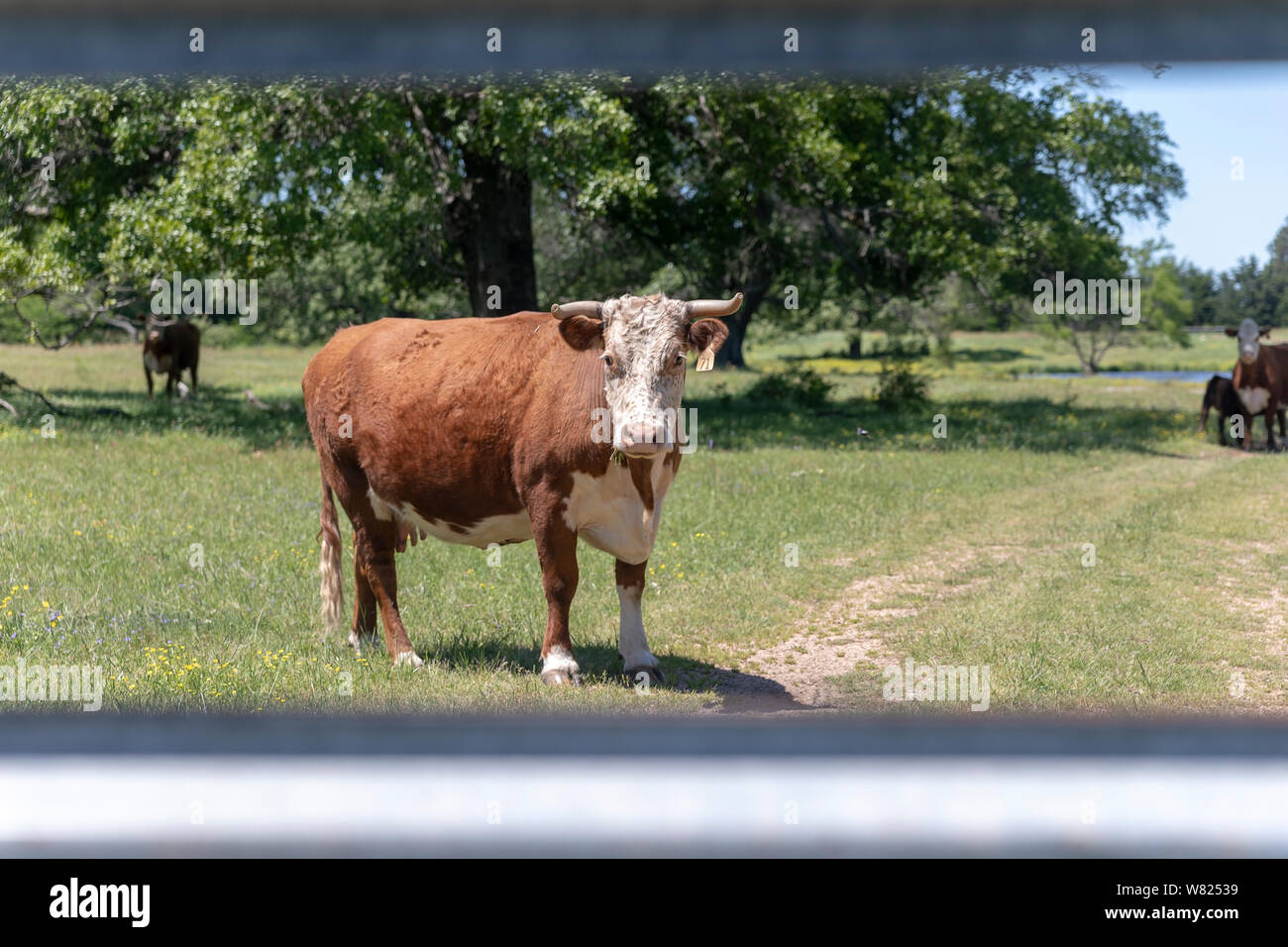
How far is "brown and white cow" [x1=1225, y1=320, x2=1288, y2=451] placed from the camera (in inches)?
671

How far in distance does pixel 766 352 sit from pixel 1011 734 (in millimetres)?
49198

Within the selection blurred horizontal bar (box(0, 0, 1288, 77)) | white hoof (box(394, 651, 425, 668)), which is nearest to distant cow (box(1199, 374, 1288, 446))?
white hoof (box(394, 651, 425, 668))

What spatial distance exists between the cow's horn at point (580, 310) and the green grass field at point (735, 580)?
1.87m

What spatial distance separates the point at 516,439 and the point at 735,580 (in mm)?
3289

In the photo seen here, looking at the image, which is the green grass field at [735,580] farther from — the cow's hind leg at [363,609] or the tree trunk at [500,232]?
the tree trunk at [500,232]

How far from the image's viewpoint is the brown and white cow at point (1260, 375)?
17.0 meters

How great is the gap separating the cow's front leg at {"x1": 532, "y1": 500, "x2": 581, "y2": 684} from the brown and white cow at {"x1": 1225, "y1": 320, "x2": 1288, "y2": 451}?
1425 cm

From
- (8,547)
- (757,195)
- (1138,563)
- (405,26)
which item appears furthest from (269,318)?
(405,26)

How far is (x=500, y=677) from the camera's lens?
6293 mm

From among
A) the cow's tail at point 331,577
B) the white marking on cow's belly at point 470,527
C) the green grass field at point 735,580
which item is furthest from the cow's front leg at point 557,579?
the cow's tail at point 331,577

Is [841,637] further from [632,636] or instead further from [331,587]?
[331,587]

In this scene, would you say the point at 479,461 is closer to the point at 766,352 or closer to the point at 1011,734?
the point at 1011,734

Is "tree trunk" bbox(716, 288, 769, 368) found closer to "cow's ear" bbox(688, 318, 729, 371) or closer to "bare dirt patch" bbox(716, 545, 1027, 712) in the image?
"bare dirt patch" bbox(716, 545, 1027, 712)

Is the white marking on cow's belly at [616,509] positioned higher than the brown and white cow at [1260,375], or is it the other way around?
the brown and white cow at [1260,375]
